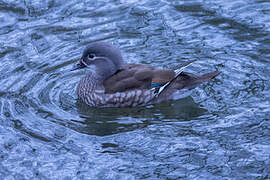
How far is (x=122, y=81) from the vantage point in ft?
27.6

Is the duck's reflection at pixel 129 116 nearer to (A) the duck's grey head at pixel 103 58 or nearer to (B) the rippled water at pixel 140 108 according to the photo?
(B) the rippled water at pixel 140 108

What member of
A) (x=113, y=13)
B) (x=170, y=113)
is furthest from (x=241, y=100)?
(x=113, y=13)

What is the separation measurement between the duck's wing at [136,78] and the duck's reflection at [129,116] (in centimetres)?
36

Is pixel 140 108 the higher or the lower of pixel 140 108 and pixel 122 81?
the lower

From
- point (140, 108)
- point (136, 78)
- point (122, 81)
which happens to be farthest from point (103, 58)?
point (140, 108)

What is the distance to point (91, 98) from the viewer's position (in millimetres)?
8547

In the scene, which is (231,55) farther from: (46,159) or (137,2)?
(46,159)

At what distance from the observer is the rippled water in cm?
691

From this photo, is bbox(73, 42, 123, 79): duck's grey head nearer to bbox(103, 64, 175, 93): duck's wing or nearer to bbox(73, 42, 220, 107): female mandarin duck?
bbox(73, 42, 220, 107): female mandarin duck

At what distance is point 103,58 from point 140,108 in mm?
1014

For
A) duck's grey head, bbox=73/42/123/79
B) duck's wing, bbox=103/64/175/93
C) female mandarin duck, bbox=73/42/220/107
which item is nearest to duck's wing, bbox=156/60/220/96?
female mandarin duck, bbox=73/42/220/107

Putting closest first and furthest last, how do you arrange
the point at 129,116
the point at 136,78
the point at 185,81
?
the point at 129,116
the point at 136,78
the point at 185,81

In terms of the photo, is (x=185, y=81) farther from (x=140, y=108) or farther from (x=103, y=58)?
(x=103, y=58)

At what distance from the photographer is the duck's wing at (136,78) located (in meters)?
8.38
